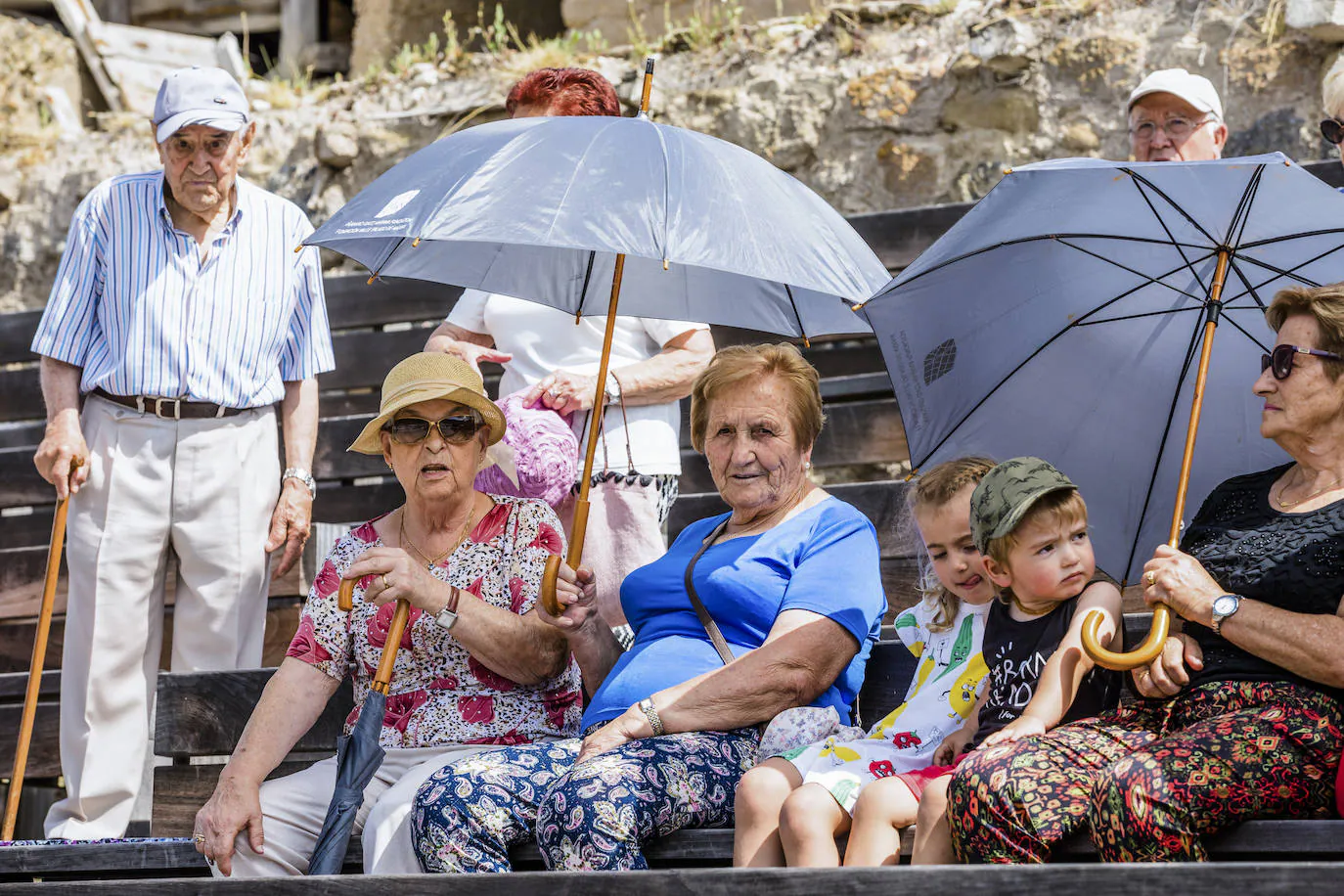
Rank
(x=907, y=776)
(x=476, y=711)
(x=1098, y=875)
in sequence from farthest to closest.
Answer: (x=476, y=711)
(x=907, y=776)
(x=1098, y=875)

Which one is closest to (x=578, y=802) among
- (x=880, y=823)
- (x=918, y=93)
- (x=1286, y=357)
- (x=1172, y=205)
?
(x=880, y=823)

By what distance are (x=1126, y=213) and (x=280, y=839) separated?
2046 millimetres

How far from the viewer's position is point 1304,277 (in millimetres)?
3004

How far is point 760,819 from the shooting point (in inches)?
110

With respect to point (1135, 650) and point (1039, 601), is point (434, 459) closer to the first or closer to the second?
point (1039, 601)

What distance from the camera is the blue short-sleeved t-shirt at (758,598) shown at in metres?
3.13

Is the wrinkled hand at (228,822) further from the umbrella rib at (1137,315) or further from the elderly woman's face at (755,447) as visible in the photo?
the umbrella rib at (1137,315)

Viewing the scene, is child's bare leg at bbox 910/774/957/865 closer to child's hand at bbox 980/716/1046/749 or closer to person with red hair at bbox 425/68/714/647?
child's hand at bbox 980/716/1046/749

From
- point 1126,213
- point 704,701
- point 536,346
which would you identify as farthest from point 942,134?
point 704,701

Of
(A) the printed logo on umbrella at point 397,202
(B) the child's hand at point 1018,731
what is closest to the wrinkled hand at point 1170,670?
(B) the child's hand at point 1018,731

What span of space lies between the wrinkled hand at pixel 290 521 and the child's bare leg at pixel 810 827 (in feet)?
6.24

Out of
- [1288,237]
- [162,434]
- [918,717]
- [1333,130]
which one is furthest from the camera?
[162,434]

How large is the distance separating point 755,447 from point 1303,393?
3.53ft

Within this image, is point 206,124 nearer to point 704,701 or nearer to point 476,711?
point 476,711
